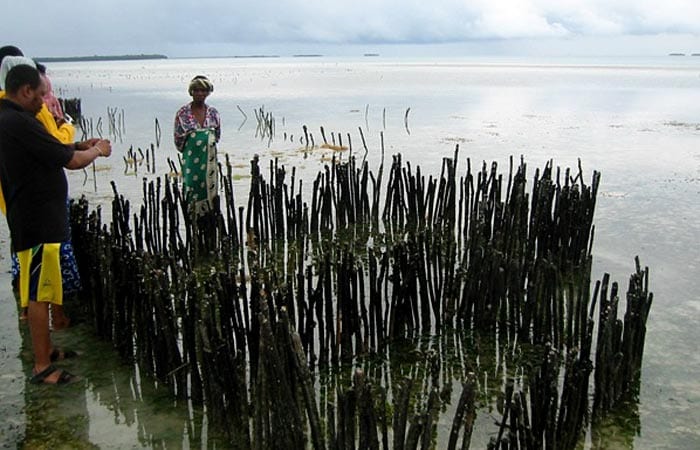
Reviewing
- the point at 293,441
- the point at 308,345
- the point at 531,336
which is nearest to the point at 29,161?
the point at 308,345

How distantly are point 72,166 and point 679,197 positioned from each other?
24.6 ft

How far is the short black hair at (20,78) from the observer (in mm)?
3166

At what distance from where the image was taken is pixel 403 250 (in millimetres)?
3742

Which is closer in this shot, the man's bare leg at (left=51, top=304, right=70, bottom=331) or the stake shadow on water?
the stake shadow on water

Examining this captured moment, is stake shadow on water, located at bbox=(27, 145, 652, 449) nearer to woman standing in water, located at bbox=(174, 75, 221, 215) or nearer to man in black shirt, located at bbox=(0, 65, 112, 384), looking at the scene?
woman standing in water, located at bbox=(174, 75, 221, 215)

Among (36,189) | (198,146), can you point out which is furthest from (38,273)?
(198,146)

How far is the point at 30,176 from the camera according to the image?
3250 millimetres

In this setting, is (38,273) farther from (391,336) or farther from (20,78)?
(391,336)

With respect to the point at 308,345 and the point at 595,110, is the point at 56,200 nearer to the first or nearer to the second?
the point at 308,345

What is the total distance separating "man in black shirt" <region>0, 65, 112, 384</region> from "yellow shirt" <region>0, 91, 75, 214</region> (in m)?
0.24

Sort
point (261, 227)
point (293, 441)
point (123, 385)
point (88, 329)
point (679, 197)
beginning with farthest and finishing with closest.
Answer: point (679, 197)
point (261, 227)
point (88, 329)
point (123, 385)
point (293, 441)

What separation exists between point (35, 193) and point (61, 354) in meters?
1.06

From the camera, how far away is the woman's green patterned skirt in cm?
542

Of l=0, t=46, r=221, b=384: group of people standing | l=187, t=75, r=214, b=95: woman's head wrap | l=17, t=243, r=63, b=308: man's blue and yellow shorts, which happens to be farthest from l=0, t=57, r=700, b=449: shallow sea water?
l=187, t=75, r=214, b=95: woman's head wrap
